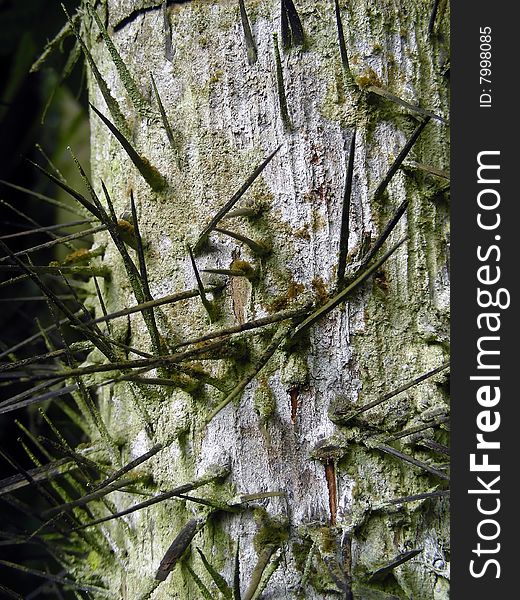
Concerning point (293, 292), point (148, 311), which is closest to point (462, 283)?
point (293, 292)

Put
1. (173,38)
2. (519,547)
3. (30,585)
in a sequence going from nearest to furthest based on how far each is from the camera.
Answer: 1. (519,547)
2. (173,38)
3. (30,585)

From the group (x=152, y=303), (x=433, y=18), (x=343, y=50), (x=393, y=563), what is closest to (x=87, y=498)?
(x=152, y=303)

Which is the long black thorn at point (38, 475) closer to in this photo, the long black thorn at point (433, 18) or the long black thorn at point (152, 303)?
the long black thorn at point (152, 303)

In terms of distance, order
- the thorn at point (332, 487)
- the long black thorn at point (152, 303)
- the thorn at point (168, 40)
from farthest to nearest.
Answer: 1. the thorn at point (168, 40)
2. the thorn at point (332, 487)
3. the long black thorn at point (152, 303)

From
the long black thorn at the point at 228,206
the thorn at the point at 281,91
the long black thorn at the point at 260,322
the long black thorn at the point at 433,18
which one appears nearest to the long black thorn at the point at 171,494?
the long black thorn at the point at 260,322

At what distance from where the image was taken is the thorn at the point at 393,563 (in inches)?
27.7

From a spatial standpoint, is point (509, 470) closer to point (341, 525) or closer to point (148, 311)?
point (341, 525)

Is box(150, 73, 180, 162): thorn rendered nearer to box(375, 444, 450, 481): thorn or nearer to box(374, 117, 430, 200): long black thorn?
box(374, 117, 430, 200): long black thorn

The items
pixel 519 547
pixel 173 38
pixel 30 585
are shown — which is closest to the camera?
pixel 519 547

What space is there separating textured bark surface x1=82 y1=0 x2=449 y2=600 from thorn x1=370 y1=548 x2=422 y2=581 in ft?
0.03

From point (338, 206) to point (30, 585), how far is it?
1.35 metres

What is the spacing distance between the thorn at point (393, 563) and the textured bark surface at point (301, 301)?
0.03ft

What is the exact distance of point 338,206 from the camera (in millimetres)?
803

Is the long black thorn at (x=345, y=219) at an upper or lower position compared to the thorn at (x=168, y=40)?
lower
